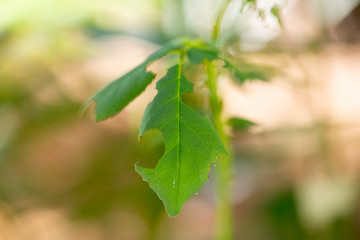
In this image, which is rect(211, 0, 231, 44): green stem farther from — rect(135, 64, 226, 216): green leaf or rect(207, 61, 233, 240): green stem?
rect(135, 64, 226, 216): green leaf

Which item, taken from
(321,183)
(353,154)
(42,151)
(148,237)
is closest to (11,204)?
(42,151)

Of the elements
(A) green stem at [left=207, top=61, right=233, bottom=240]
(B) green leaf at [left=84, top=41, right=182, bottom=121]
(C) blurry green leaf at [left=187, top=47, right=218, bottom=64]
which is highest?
(C) blurry green leaf at [left=187, top=47, right=218, bottom=64]

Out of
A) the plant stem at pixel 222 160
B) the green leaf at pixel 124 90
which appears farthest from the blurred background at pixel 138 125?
the green leaf at pixel 124 90

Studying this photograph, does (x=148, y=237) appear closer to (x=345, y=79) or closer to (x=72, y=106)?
(x=72, y=106)

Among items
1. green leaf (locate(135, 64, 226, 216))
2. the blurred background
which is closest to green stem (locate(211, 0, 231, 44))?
green leaf (locate(135, 64, 226, 216))

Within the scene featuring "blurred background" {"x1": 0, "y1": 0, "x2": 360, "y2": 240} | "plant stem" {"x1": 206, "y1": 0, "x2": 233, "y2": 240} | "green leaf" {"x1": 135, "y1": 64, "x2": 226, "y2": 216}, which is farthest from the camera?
"blurred background" {"x1": 0, "y1": 0, "x2": 360, "y2": 240}

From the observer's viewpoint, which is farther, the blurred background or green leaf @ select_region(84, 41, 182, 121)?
the blurred background

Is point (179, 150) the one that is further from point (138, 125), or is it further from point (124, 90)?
point (138, 125)
